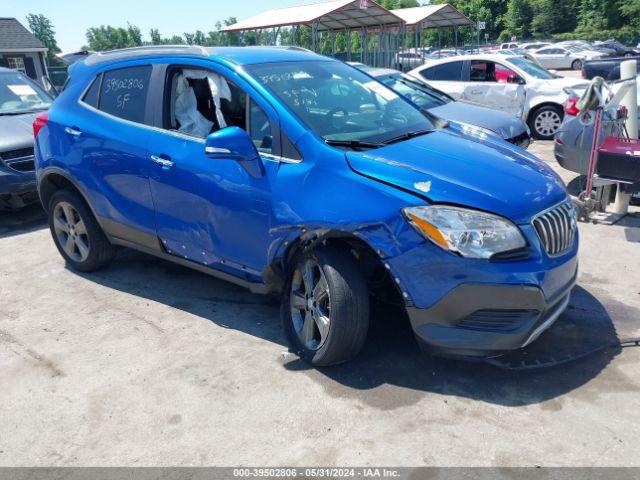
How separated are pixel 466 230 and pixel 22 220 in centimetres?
638

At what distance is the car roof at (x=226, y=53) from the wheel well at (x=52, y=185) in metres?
1.06

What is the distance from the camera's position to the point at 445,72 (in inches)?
454

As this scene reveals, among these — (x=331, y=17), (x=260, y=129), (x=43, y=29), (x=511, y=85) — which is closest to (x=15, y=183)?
(x=260, y=129)

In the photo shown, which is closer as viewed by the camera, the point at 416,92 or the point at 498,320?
the point at 498,320

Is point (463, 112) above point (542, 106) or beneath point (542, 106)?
above

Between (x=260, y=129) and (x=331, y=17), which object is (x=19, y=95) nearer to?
(x=260, y=129)

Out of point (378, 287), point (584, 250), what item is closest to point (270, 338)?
point (378, 287)

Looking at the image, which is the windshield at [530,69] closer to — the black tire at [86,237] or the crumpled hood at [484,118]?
the crumpled hood at [484,118]

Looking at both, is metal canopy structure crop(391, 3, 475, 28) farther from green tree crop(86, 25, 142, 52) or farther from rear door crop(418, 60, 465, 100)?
green tree crop(86, 25, 142, 52)

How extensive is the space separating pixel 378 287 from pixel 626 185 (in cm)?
373

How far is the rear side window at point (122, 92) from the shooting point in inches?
166

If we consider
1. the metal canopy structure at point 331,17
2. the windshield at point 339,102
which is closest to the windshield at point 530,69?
the windshield at point 339,102

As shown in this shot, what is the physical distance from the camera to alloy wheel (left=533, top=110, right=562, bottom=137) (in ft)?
34.6

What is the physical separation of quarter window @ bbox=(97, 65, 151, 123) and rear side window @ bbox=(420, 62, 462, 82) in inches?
332
